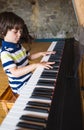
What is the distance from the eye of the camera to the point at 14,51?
1562mm

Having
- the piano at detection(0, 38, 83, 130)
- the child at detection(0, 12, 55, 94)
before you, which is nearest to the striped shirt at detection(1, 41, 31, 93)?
the child at detection(0, 12, 55, 94)

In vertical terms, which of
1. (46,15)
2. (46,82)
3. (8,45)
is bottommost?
(46,15)

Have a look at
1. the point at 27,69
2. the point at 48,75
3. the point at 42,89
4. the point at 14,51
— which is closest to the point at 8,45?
the point at 14,51

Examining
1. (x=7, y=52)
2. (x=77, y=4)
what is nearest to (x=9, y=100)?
(x=7, y=52)

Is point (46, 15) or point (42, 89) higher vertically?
point (42, 89)

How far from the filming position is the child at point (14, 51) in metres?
1.41

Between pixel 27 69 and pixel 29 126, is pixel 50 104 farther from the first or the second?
pixel 27 69

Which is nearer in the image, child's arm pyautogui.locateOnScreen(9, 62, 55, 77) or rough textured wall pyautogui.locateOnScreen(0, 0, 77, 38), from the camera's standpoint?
child's arm pyautogui.locateOnScreen(9, 62, 55, 77)

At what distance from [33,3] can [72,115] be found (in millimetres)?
5635

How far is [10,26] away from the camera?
1443 mm

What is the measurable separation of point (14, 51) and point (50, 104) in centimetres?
72

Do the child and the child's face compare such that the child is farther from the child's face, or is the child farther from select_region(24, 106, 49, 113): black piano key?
select_region(24, 106, 49, 113): black piano key

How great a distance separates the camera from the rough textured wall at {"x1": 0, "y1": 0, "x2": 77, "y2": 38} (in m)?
6.05

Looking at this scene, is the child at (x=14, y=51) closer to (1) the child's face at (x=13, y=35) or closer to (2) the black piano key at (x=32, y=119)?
(1) the child's face at (x=13, y=35)
